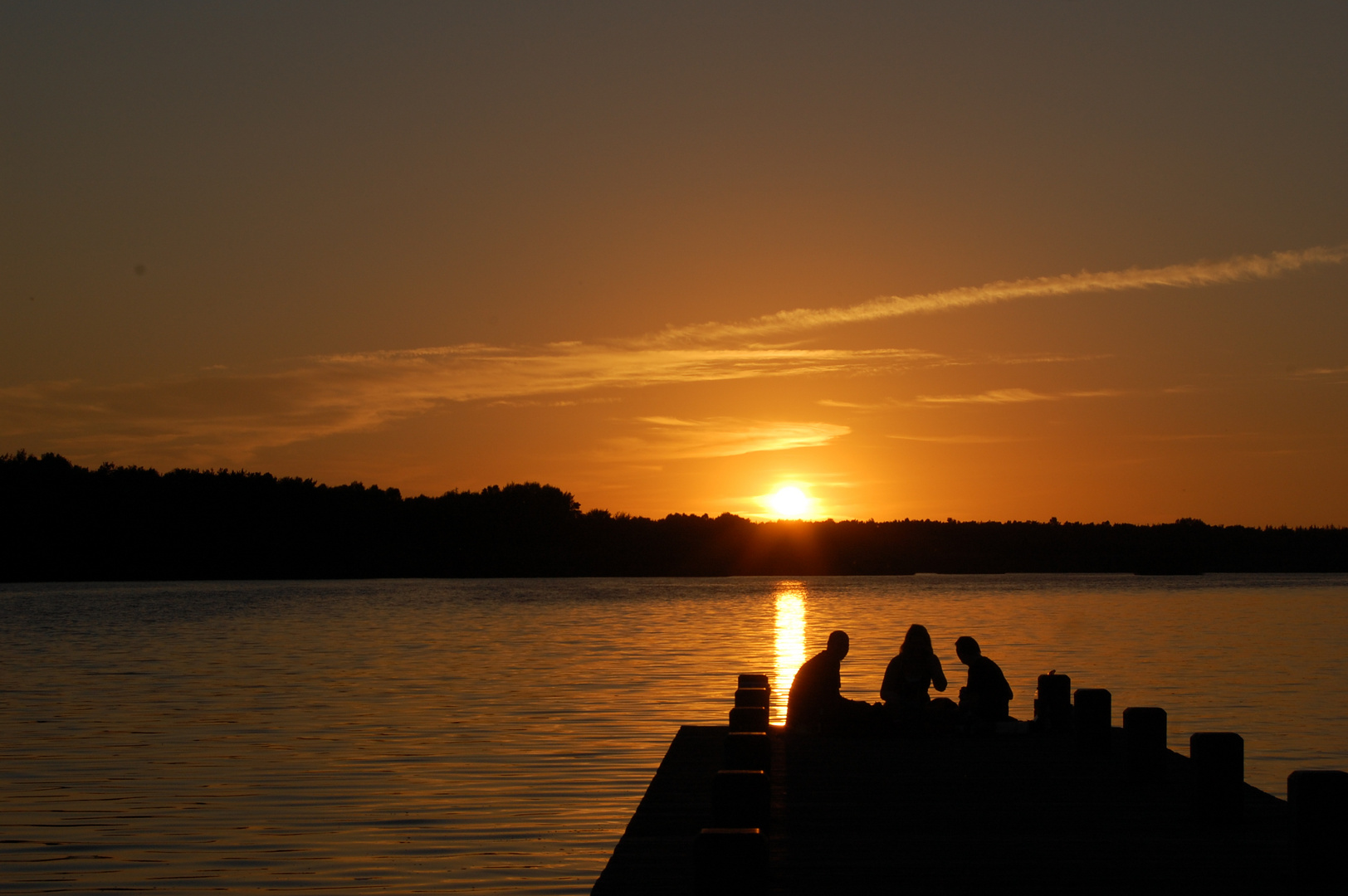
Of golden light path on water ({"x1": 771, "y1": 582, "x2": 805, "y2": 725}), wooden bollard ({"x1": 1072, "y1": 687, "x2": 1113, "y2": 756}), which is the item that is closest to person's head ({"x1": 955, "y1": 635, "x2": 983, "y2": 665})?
wooden bollard ({"x1": 1072, "y1": 687, "x2": 1113, "y2": 756})

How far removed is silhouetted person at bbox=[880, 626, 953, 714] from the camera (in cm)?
1841

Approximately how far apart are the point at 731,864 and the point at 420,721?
19837 mm

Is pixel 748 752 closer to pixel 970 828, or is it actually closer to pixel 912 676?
pixel 970 828

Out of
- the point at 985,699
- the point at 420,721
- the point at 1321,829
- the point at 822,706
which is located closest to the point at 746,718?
the point at 822,706

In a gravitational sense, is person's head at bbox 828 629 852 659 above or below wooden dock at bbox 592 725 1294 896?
above

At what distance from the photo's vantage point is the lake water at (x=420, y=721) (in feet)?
48.6

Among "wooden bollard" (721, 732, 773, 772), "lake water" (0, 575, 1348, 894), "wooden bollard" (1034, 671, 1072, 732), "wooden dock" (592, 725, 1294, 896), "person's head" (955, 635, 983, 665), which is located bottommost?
"lake water" (0, 575, 1348, 894)

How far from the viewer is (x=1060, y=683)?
1970 cm

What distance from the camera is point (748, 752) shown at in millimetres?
12344

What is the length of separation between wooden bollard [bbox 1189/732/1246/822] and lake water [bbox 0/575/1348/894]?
6.07 meters

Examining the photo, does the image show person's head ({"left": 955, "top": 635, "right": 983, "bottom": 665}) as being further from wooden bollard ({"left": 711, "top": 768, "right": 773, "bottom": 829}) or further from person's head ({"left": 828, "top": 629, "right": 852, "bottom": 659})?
wooden bollard ({"left": 711, "top": 768, "right": 773, "bottom": 829})

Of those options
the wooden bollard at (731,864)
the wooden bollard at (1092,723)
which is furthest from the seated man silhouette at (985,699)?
the wooden bollard at (731,864)

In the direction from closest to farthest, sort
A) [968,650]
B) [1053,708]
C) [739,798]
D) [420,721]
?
[739,798]
[968,650]
[1053,708]
[420,721]

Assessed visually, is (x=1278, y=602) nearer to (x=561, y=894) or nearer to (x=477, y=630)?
(x=477, y=630)
